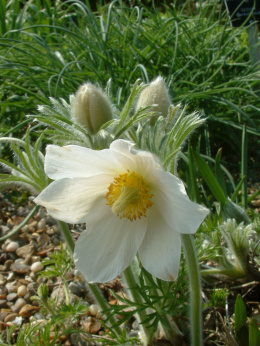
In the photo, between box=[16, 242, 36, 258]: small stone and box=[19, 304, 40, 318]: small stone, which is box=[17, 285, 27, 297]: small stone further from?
box=[16, 242, 36, 258]: small stone

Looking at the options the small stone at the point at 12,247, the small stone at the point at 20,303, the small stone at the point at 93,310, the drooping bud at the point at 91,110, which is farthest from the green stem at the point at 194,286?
the small stone at the point at 12,247

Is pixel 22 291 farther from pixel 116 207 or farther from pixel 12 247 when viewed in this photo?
pixel 116 207

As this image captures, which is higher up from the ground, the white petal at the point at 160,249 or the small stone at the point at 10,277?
the white petal at the point at 160,249

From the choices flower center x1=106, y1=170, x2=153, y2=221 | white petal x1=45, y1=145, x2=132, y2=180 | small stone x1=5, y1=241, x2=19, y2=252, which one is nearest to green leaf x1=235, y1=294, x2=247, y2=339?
flower center x1=106, y1=170, x2=153, y2=221

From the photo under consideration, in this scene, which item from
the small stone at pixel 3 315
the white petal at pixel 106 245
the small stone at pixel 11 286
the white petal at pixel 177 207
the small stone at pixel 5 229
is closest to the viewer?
the white petal at pixel 177 207

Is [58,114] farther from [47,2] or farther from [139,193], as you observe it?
[47,2]

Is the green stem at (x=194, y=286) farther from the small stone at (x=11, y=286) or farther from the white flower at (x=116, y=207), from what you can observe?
the small stone at (x=11, y=286)

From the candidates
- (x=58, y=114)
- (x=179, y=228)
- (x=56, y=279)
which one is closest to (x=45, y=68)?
(x=56, y=279)
